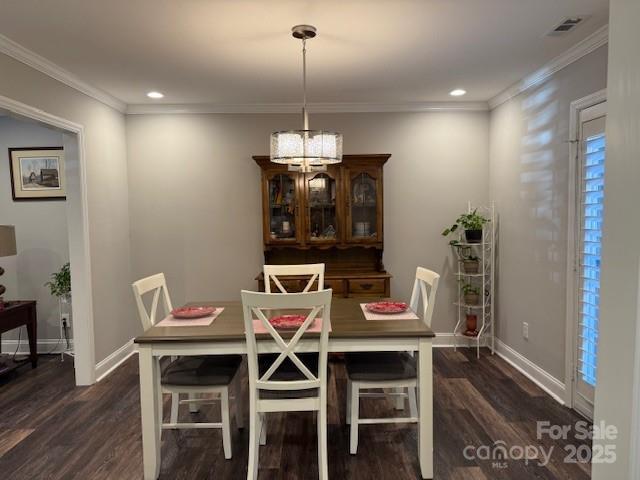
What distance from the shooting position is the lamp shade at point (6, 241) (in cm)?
362

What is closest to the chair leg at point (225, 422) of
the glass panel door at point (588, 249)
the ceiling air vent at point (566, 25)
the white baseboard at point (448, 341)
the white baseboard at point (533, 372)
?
the glass panel door at point (588, 249)

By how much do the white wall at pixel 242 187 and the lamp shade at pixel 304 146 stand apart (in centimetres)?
184

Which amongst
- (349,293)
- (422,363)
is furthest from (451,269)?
(422,363)

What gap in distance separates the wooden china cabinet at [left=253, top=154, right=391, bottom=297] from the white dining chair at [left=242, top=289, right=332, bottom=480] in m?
1.83

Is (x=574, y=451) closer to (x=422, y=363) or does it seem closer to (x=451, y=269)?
(x=422, y=363)

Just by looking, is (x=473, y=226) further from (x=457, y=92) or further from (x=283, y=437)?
(x=283, y=437)

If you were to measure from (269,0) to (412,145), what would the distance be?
251 centimetres

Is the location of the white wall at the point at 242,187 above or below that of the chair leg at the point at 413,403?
above

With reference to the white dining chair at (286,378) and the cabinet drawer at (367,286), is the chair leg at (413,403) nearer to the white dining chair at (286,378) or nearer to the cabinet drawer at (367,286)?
the white dining chair at (286,378)

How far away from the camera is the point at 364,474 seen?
7.52ft

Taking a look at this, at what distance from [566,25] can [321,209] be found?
236 cm

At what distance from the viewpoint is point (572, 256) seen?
9.76 ft

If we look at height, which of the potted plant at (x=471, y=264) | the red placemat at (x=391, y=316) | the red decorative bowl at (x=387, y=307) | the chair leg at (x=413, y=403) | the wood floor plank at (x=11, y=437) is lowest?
the wood floor plank at (x=11, y=437)

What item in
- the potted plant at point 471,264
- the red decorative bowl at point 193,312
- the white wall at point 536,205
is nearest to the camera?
the red decorative bowl at point 193,312
